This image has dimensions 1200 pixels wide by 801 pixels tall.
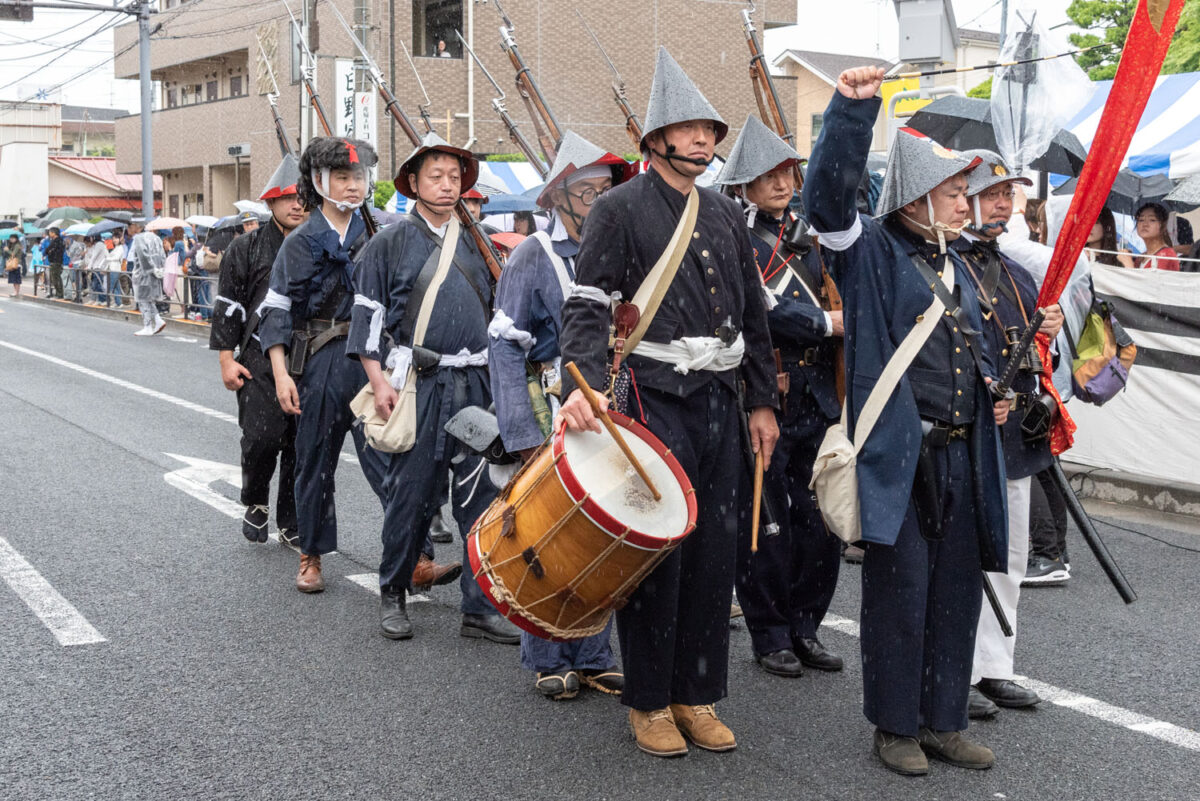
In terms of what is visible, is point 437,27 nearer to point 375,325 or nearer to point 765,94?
point 765,94

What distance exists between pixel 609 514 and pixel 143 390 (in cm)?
1177

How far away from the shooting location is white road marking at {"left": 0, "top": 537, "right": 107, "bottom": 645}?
18.7 ft

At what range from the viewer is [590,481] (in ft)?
13.3

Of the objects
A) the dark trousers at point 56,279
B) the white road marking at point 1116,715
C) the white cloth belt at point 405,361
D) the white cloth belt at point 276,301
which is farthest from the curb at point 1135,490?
the dark trousers at point 56,279

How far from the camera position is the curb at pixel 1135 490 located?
851cm

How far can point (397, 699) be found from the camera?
4.95 m

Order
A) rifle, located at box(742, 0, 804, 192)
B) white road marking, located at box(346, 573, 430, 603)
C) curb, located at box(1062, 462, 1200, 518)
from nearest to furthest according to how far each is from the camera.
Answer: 1. white road marking, located at box(346, 573, 430, 603)
2. curb, located at box(1062, 462, 1200, 518)
3. rifle, located at box(742, 0, 804, 192)

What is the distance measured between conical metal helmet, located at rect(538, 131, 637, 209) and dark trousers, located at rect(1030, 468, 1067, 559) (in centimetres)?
291

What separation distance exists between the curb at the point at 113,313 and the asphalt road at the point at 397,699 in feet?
41.4

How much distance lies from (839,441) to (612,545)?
2.73 feet

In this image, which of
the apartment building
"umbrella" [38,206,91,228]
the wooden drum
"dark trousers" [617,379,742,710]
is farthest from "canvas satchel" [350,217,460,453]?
"umbrella" [38,206,91,228]

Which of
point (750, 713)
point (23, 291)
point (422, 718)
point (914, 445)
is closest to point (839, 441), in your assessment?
point (914, 445)

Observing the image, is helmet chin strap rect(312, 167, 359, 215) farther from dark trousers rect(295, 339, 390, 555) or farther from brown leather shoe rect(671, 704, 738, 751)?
brown leather shoe rect(671, 704, 738, 751)

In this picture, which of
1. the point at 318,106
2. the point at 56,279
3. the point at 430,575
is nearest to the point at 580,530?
the point at 430,575
